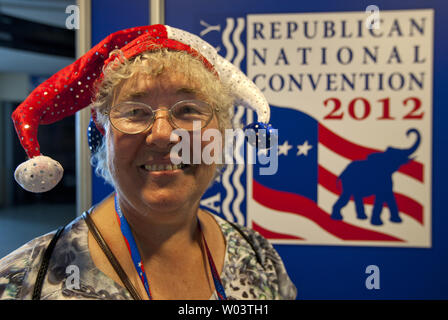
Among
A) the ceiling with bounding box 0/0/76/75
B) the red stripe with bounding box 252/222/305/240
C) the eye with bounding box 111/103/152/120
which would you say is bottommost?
the red stripe with bounding box 252/222/305/240

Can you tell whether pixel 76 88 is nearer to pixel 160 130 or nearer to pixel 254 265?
pixel 160 130

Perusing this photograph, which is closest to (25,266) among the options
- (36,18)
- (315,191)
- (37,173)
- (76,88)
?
(37,173)

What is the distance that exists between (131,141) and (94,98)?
0.60 feet

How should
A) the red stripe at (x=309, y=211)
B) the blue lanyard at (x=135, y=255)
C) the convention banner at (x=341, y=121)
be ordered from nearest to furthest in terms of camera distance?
the blue lanyard at (x=135, y=255), the convention banner at (x=341, y=121), the red stripe at (x=309, y=211)

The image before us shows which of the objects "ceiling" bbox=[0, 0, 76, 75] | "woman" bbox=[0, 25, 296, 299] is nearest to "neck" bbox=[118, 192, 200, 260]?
"woman" bbox=[0, 25, 296, 299]

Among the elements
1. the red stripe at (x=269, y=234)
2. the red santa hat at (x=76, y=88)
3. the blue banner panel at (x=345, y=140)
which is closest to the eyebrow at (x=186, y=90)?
the red santa hat at (x=76, y=88)

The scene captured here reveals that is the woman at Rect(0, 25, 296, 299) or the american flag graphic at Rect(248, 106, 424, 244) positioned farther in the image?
the american flag graphic at Rect(248, 106, 424, 244)

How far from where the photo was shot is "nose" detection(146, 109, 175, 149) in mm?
792

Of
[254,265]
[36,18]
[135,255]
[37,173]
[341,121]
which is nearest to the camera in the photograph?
[37,173]

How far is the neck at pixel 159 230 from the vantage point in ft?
2.94

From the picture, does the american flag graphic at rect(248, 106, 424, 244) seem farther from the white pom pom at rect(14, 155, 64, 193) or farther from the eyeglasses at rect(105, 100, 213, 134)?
the white pom pom at rect(14, 155, 64, 193)

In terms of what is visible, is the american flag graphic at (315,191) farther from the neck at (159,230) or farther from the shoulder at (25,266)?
the shoulder at (25,266)

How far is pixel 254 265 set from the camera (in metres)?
1.03

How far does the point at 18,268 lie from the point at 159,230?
327 millimetres
